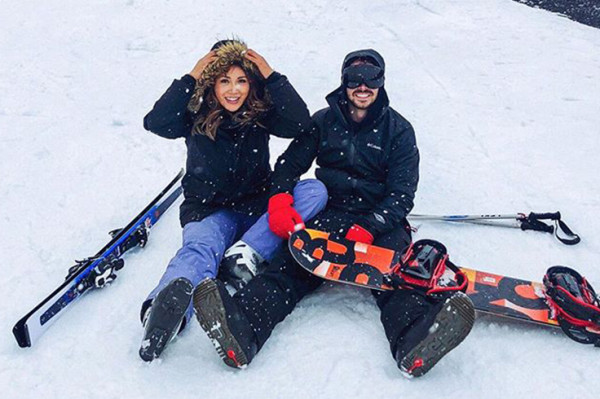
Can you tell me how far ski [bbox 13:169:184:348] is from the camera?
2.87 m

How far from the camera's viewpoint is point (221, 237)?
3.40m

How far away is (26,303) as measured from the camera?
3.26 meters

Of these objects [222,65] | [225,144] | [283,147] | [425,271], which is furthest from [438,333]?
[283,147]

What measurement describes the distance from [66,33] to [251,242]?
18.5ft

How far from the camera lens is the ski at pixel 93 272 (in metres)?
2.87

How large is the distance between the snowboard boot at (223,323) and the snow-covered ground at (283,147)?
0.15 meters

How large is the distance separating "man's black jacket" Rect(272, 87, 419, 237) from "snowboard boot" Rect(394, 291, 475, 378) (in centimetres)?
98

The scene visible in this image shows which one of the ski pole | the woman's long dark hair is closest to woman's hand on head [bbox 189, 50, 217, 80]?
the woman's long dark hair

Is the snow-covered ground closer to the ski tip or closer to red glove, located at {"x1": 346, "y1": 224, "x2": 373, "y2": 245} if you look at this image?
the ski tip

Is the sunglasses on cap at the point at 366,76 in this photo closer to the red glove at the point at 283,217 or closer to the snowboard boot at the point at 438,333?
the red glove at the point at 283,217

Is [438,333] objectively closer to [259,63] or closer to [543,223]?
[259,63]

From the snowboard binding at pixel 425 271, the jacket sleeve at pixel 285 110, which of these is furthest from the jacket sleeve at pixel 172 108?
the snowboard binding at pixel 425 271

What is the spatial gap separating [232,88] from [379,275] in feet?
4.86

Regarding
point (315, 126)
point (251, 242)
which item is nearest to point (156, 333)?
point (251, 242)
